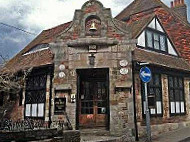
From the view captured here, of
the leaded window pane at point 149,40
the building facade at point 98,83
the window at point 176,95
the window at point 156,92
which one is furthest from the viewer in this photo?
the leaded window pane at point 149,40

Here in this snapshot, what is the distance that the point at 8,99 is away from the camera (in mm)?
13656

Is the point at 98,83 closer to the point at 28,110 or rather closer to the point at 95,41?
the point at 95,41

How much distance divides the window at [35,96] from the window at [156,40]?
6.49m

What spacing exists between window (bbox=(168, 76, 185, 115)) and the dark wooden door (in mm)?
4518

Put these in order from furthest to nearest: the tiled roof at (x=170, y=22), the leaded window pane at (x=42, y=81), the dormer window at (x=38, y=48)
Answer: the tiled roof at (x=170, y=22)
the dormer window at (x=38, y=48)
the leaded window pane at (x=42, y=81)

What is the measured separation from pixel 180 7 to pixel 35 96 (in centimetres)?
1529

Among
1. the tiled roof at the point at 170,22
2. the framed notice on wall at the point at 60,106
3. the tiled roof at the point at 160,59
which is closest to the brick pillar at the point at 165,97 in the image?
the tiled roof at the point at 160,59

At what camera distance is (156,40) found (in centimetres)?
1392

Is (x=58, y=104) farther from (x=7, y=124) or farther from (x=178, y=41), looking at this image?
(x=178, y=41)

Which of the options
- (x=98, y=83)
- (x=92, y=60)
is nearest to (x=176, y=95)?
(x=98, y=83)

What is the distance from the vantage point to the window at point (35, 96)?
38.6 ft

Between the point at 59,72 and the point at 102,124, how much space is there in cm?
306

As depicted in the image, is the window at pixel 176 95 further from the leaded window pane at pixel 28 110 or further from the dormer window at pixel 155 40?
the leaded window pane at pixel 28 110

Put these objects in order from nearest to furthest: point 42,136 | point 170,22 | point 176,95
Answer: point 42,136, point 176,95, point 170,22
